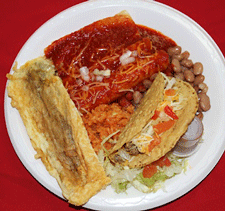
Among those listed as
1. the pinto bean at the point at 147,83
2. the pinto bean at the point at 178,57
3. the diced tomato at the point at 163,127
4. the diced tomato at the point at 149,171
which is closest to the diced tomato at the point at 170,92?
the diced tomato at the point at 163,127

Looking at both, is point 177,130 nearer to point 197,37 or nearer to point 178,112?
point 178,112

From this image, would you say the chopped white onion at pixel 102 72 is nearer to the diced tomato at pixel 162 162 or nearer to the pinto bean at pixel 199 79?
the pinto bean at pixel 199 79

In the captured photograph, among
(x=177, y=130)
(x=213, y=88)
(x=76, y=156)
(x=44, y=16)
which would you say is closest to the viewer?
(x=177, y=130)

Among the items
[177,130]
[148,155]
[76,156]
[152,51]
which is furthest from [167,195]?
[152,51]

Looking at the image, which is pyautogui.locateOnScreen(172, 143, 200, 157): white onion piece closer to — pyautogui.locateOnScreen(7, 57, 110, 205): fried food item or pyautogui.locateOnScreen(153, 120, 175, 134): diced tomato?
pyautogui.locateOnScreen(153, 120, 175, 134): diced tomato

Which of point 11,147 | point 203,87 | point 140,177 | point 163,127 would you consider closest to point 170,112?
point 163,127

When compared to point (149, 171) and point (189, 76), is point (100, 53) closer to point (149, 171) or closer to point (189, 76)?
point (189, 76)

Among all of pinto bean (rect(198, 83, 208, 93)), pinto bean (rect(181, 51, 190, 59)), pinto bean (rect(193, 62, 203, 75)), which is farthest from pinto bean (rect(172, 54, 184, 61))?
pinto bean (rect(198, 83, 208, 93))
